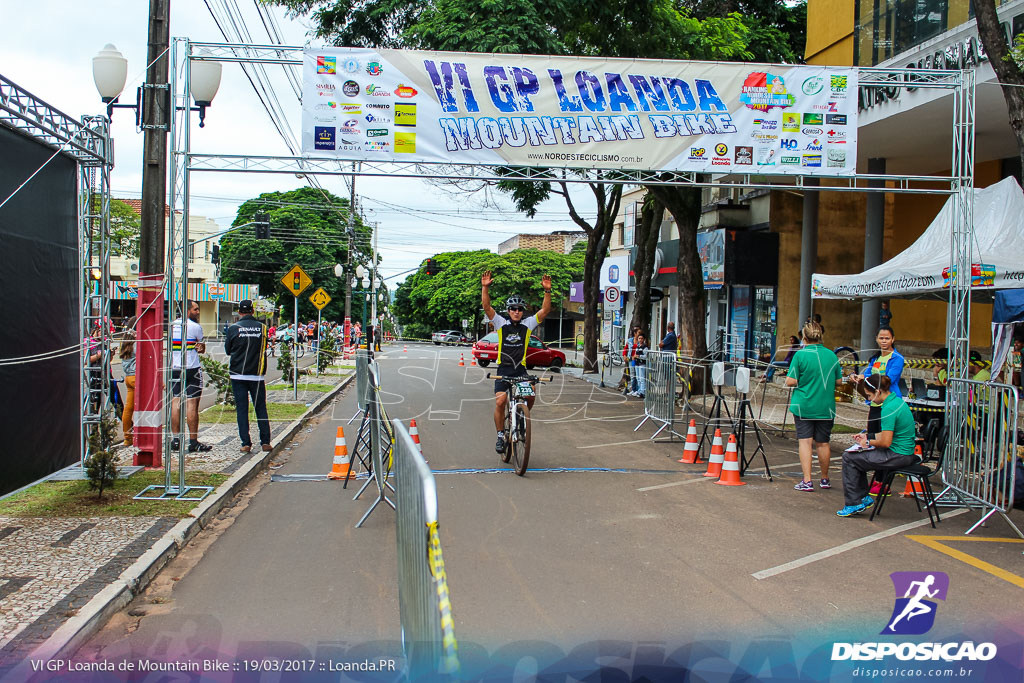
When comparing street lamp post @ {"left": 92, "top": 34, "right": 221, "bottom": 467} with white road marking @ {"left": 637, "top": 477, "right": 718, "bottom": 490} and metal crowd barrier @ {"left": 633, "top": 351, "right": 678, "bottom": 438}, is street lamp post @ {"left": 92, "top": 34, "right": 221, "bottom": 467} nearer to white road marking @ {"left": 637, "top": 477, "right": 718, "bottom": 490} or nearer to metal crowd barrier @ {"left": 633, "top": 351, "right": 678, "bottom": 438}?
white road marking @ {"left": 637, "top": 477, "right": 718, "bottom": 490}

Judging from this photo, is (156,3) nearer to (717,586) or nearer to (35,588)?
(35,588)

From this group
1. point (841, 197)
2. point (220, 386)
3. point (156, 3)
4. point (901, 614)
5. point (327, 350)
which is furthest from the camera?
point (327, 350)

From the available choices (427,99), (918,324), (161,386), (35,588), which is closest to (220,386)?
(161,386)

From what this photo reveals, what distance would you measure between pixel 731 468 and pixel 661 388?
386 centimetres

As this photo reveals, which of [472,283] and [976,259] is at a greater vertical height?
[472,283]

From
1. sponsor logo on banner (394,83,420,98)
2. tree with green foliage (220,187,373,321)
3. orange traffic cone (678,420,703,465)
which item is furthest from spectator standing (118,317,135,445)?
tree with green foliage (220,187,373,321)

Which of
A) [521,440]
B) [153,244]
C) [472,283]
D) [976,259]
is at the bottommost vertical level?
[521,440]

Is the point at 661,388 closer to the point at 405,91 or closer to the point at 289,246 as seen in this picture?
the point at 405,91

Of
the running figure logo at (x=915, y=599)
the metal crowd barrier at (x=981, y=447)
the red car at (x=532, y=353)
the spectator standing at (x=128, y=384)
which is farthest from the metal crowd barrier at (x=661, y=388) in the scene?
the red car at (x=532, y=353)

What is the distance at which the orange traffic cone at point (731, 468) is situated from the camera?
934 cm

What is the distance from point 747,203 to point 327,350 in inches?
608

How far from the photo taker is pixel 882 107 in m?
15.3

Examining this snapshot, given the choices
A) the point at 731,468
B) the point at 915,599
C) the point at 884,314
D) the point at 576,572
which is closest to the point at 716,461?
the point at 731,468

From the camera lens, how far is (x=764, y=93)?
1036 centimetres
